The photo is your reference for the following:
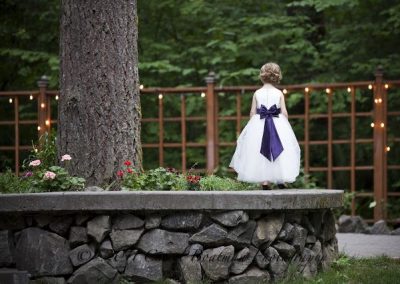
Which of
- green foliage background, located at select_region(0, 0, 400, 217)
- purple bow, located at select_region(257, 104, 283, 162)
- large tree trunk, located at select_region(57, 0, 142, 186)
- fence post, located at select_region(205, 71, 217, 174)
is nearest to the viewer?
large tree trunk, located at select_region(57, 0, 142, 186)

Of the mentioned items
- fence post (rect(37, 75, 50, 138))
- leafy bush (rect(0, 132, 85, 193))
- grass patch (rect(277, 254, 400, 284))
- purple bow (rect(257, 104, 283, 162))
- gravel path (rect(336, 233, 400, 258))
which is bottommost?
gravel path (rect(336, 233, 400, 258))

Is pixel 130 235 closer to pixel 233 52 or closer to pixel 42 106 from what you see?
pixel 42 106

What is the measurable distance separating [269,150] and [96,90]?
1586 millimetres

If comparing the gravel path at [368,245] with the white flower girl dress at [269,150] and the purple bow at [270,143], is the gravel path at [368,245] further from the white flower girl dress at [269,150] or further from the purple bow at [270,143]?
the purple bow at [270,143]

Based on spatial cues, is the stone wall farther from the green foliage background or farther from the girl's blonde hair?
the green foliage background

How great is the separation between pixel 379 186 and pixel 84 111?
5429mm

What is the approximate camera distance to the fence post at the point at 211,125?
11586mm

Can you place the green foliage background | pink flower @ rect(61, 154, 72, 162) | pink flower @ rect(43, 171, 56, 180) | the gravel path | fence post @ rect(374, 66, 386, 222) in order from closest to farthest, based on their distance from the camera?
pink flower @ rect(43, 171, 56, 180)
pink flower @ rect(61, 154, 72, 162)
the gravel path
fence post @ rect(374, 66, 386, 222)
the green foliage background

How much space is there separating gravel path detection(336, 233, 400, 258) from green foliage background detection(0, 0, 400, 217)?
11.3 feet

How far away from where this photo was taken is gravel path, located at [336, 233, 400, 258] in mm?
8125

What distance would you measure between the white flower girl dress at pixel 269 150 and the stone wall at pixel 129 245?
107cm

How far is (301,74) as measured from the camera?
48.1ft

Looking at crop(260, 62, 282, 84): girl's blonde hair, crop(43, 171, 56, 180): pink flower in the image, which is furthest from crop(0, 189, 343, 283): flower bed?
crop(260, 62, 282, 84): girl's blonde hair

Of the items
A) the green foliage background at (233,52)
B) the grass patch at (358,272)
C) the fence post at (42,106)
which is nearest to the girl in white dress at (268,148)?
the grass patch at (358,272)
